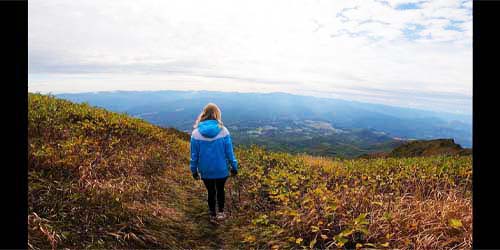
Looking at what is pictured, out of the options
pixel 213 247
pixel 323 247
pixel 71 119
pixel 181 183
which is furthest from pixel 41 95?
pixel 323 247

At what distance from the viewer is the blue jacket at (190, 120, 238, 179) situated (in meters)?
7.99

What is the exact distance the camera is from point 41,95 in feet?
47.2

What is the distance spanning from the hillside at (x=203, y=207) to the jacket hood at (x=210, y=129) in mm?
2017

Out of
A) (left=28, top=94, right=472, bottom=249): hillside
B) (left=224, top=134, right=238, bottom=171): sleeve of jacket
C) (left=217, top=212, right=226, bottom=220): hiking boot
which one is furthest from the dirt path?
(left=224, top=134, right=238, bottom=171): sleeve of jacket

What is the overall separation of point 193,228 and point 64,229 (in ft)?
8.87

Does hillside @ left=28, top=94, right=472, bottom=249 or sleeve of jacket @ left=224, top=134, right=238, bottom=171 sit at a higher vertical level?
sleeve of jacket @ left=224, top=134, right=238, bottom=171

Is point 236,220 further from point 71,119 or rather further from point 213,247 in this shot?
point 71,119

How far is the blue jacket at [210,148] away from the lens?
7.99m

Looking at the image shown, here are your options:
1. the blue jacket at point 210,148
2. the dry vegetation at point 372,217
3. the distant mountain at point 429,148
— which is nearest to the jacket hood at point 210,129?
the blue jacket at point 210,148

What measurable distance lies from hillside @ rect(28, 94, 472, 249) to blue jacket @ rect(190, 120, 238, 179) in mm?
1251

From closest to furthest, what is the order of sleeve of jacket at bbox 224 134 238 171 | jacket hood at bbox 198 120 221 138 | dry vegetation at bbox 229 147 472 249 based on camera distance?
1. dry vegetation at bbox 229 147 472 249
2. jacket hood at bbox 198 120 221 138
3. sleeve of jacket at bbox 224 134 238 171

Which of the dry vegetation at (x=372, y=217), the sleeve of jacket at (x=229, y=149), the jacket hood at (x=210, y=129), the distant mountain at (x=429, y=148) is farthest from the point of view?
the distant mountain at (x=429, y=148)

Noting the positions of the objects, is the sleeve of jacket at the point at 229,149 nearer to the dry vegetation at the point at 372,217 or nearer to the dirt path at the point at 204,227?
the dry vegetation at the point at 372,217

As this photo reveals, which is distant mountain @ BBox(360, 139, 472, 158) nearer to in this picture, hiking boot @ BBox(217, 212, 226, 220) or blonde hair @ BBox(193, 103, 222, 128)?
hiking boot @ BBox(217, 212, 226, 220)
